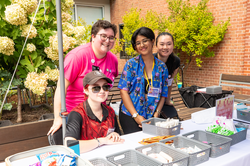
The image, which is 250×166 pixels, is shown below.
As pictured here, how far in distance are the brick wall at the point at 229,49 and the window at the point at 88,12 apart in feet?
16.4

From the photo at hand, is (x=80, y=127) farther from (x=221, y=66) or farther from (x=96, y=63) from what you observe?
(x=221, y=66)

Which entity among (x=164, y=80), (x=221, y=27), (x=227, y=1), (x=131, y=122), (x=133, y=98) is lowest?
(x=131, y=122)

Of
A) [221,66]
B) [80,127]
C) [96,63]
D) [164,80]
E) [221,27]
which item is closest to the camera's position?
[80,127]

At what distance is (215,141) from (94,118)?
973 millimetres

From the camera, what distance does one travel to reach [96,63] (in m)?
1.97

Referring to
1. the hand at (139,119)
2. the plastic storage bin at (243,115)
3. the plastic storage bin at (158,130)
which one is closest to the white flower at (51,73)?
the hand at (139,119)

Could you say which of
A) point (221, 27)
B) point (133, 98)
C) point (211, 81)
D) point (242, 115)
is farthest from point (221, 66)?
point (133, 98)

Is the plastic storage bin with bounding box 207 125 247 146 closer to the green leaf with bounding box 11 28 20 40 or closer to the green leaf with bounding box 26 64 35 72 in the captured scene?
the green leaf with bounding box 26 64 35 72

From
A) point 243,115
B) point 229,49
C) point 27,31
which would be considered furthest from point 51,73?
point 229,49

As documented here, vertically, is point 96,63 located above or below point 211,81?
above

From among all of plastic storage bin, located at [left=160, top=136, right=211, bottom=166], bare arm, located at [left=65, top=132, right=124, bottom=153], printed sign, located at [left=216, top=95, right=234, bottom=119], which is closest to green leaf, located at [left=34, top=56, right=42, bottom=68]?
bare arm, located at [left=65, top=132, right=124, bottom=153]

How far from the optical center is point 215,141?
1588 millimetres

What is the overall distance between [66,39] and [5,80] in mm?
885

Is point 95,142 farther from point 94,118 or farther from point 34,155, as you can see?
point 34,155
